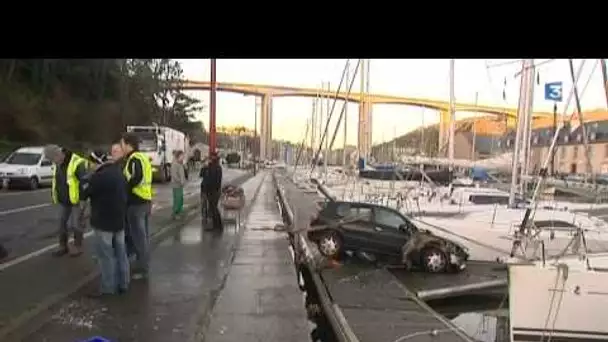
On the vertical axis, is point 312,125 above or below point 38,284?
above

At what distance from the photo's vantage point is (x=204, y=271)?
38.0 feet

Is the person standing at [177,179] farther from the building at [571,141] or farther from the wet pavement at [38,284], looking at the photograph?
the building at [571,141]

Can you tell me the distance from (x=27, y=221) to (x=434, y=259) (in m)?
9.91

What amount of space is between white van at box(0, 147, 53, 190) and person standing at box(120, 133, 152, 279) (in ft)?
76.8

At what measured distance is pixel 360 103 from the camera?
49156 mm

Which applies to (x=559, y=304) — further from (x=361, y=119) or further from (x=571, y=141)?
(x=361, y=119)


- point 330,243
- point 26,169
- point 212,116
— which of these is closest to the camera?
point 330,243

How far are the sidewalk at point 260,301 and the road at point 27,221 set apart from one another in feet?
12.7

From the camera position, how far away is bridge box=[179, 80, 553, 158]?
46.9m

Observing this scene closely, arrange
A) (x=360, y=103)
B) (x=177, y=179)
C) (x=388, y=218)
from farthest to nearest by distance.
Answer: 1. (x=360, y=103)
2. (x=177, y=179)
3. (x=388, y=218)

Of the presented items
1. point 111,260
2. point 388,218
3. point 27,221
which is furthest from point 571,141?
point 111,260

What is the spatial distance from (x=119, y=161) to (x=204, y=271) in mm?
2903

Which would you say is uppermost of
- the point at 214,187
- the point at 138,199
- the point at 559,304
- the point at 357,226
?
the point at 138,199

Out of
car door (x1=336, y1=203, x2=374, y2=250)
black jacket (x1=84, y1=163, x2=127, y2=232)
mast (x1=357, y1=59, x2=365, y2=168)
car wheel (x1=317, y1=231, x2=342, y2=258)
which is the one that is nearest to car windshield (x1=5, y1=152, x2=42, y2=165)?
mast (x1=357, y1=59, x2=365, y2=168)
